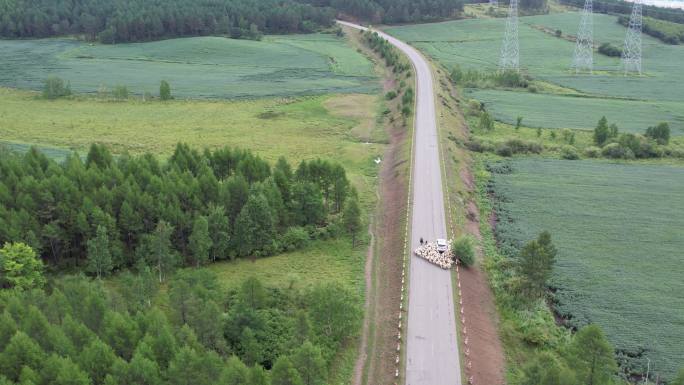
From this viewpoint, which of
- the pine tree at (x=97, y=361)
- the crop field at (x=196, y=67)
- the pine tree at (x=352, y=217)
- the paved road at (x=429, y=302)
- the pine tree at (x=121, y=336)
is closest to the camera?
the pine tree at (x=97, y=361)

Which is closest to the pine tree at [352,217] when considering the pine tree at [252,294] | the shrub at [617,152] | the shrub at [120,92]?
the pine tree at [252,294]

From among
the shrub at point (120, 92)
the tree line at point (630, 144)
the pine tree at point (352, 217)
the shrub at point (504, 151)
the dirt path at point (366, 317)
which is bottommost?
the dirt path at point (366, 317)

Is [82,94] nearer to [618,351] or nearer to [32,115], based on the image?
[32,115]

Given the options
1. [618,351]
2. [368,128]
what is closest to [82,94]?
[368,128]

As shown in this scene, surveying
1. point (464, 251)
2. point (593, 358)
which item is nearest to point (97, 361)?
point (593, 358)

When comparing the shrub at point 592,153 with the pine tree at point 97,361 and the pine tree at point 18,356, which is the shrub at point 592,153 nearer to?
the pine tree at point 97,361

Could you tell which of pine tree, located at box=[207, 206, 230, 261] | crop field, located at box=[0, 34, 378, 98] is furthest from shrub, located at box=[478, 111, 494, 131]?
pine tree, located at box=[207, 206, 230, 261]
